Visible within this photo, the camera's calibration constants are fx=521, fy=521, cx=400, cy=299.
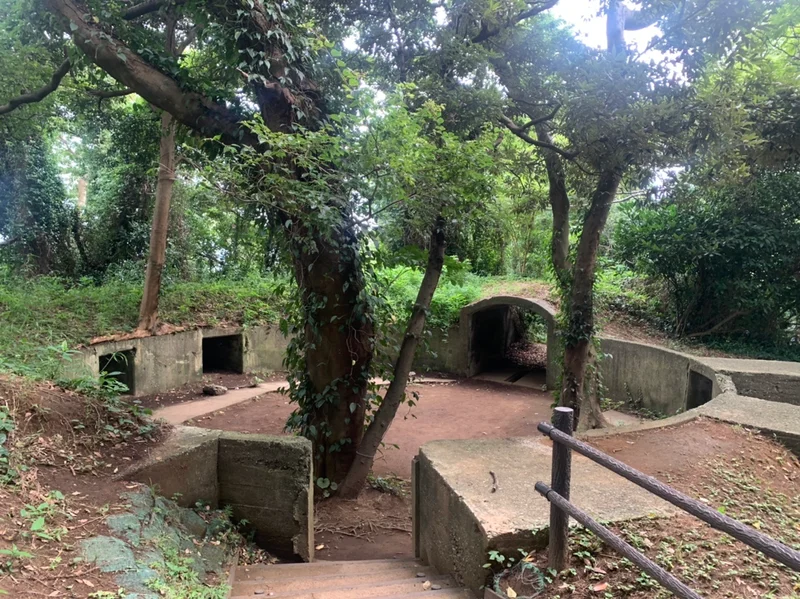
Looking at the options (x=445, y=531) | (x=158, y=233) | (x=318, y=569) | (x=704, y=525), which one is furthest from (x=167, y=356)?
(x=704, y=525)

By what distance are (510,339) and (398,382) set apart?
1008 cm

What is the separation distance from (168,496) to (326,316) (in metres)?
2.53

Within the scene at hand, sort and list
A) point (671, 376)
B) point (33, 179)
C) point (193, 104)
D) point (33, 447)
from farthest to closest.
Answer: point (33, 179)
point (671, 376)
point (193, 104)
point (33, 447)

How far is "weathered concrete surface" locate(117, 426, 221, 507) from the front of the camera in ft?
11.9

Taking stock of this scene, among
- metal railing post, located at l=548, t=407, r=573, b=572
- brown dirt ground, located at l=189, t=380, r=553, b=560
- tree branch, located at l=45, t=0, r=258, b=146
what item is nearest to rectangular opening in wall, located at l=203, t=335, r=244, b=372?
brown dirt ground, located at l=189, t=380, r=553, b=560

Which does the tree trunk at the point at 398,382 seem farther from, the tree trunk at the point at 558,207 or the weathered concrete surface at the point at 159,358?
the weathered concrete surface at the point at 159,358

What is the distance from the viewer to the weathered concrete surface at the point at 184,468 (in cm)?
362

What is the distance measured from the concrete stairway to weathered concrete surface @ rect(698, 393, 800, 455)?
322cm

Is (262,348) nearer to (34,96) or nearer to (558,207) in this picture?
(34,96)

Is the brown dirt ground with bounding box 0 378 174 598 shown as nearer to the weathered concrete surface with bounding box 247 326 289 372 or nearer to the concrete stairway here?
the concrete stairway

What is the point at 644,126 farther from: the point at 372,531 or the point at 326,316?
the point at 372,531

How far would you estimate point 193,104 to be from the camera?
18.8 feet

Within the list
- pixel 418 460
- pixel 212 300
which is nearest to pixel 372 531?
pixel 418 460

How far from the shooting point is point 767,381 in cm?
677
